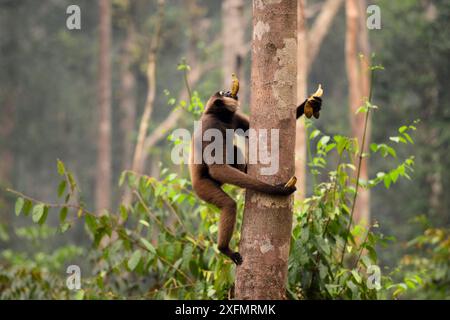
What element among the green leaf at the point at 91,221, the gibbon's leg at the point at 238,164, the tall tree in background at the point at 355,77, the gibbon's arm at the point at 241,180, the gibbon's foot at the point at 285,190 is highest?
the tall tree in background at the point at 355,77

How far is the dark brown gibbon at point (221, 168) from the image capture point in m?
5.74

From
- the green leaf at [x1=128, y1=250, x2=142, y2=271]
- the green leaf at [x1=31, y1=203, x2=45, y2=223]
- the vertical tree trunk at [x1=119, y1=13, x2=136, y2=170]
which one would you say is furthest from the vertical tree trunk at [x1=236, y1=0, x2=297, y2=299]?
the vertical tree trunk at [x1=119, y1=13, x2=136, y2=170]

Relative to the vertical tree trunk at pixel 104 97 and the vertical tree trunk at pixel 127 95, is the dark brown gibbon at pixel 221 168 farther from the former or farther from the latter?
the vertical tree trunk at pixel 127 95

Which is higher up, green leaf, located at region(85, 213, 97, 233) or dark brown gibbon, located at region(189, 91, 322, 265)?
dark brown gibbon, located at region(189, 91, 322, 265)

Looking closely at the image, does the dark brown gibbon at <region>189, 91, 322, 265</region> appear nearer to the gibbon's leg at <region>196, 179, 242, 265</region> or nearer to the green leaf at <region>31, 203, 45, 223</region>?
the gibbon's leg at <region>196, 179, 242, 265</region>

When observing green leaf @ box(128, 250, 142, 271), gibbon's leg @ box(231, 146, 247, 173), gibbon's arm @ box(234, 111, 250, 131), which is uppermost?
gibbon's arm @ box(234, 111, 250, 131)

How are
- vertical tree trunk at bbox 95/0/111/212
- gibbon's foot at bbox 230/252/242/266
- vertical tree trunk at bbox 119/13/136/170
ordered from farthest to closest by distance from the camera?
1. vertical tree trunk at bbox 119/13/136/170
2. vertical tree trunk at bbox 95/0/111/212
3. gibbon's foot at bbox 230/252/242/266

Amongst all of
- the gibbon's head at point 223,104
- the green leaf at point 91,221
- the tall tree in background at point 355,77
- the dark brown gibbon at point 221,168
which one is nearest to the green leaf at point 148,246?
the green leaf at point 91,221

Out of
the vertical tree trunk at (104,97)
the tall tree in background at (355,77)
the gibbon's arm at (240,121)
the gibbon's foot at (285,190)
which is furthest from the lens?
the vertical tree trunk at (104,97)

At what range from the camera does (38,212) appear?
20.7ft

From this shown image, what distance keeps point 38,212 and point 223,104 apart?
7.03ft

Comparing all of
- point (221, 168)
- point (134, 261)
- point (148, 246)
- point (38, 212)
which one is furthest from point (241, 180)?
point (38, 212)

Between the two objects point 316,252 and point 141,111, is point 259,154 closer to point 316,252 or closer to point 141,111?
point 316,252

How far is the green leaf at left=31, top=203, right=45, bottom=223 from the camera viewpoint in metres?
6.26
